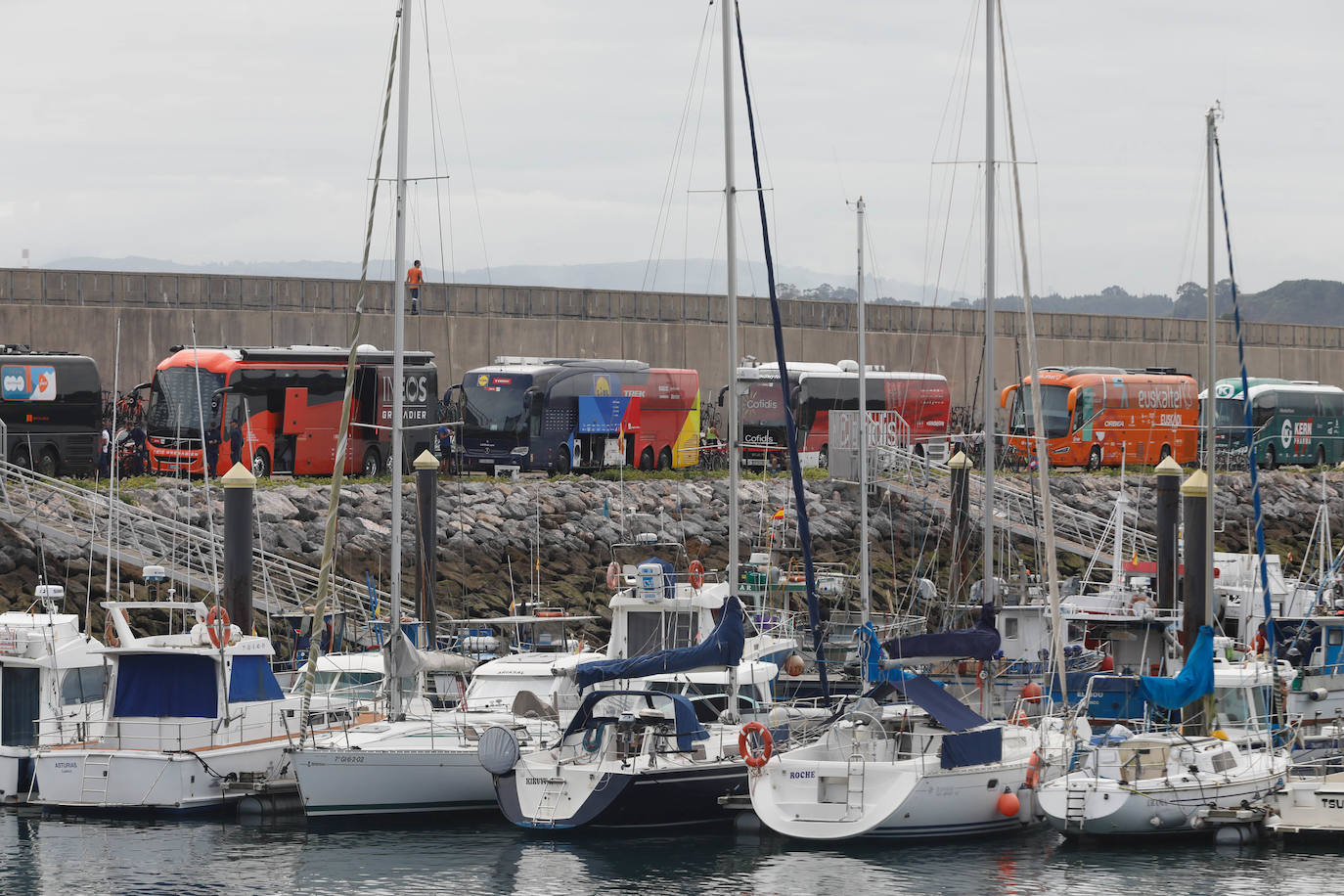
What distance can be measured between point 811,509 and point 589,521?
7.15 metres

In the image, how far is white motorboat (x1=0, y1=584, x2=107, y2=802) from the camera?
24781 millimetres

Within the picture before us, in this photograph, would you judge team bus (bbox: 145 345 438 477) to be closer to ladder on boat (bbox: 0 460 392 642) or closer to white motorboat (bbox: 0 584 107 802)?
ladder on boat (bbox: 0 460 392 642)

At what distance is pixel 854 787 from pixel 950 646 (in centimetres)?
532

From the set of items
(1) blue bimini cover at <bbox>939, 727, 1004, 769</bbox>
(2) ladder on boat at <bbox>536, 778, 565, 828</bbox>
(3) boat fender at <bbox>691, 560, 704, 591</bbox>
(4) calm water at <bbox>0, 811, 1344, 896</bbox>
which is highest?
(3) boat fender at <bbox>691, 560, 704, 591</bbox>

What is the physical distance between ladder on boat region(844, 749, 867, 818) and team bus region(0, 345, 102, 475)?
2401 cm

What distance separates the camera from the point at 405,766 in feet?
76.8

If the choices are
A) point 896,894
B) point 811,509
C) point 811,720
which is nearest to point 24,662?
point 811,720

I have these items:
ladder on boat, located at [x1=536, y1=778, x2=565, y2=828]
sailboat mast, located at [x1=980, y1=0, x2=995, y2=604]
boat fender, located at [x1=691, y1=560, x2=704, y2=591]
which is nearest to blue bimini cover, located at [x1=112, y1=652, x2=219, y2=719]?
ladder on boat, located at [x1=536, y1=778, x2=565, y2=828]

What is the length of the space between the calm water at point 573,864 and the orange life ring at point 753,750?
114 centimetres

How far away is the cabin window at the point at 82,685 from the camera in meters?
25.5

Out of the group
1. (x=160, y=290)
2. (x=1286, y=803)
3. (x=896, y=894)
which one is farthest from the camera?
(x=160, y=290)

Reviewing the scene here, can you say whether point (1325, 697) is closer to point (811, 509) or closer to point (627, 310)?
point (811, 509)

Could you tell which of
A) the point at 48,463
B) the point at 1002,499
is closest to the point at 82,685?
the point at 48,463

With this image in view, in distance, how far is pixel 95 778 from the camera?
78.1 ft
